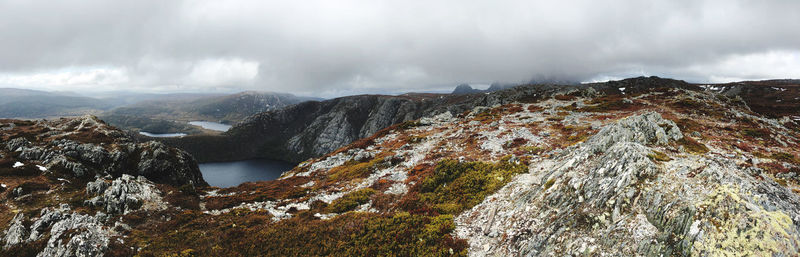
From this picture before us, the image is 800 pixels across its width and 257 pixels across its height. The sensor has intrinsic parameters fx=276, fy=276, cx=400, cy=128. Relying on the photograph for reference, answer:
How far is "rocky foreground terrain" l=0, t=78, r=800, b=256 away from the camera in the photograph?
29.7 ft

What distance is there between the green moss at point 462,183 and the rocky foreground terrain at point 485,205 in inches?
4.7

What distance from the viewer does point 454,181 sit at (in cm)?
2067

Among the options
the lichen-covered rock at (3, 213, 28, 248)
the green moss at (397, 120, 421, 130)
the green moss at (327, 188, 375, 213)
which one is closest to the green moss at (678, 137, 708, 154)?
the green moss at (327, 188, 375, 213)

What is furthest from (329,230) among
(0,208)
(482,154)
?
(0,208)

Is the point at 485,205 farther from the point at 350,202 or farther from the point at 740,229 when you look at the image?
the point at 350,202

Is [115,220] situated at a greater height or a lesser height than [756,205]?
lesser

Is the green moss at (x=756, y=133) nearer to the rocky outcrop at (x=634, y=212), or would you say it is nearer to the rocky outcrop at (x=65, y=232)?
the rocky outcrop at (x=634, y=212)

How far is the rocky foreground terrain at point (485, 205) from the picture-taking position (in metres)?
9.05

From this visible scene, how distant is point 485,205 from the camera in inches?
633

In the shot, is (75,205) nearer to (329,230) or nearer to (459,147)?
(329,230)

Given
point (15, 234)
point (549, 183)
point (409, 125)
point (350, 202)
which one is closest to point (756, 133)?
point (549, 183)

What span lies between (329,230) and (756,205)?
17031 millimetres

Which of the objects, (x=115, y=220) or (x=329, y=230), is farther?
(x=115, y=220)

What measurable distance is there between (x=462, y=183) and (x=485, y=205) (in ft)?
11.9
